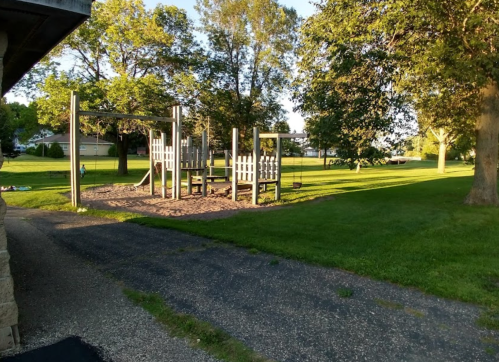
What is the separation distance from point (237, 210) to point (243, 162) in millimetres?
2832

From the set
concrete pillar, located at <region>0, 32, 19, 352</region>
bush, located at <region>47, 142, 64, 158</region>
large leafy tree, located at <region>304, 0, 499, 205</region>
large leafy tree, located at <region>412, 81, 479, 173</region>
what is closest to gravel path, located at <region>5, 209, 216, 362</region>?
concrete pillar, located at <region>0, 32, 19, 352</region>

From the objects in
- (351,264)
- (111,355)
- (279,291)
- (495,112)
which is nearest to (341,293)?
(279,291)

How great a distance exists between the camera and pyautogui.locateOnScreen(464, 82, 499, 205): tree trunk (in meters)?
12.6

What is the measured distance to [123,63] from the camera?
24250 mm

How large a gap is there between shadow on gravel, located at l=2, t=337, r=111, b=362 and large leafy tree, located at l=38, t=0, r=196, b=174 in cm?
1996

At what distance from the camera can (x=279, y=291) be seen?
498 centimetres

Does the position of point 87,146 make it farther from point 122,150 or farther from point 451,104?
point 451,104

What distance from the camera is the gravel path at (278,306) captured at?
3.55m

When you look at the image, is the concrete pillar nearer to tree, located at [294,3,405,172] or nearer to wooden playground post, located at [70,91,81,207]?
tree, located at [294,3,405,172]

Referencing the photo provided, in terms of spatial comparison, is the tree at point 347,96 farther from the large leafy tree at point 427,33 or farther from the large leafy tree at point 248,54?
the large leafy tree at point 248,54

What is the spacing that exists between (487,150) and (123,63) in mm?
20822

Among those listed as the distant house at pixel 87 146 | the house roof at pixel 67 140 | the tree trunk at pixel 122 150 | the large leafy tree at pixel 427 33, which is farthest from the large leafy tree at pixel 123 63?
the distant house at pixel 87 146

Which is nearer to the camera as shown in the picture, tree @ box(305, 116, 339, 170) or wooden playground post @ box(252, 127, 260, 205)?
tree @ box(305, 116, 339, 170)

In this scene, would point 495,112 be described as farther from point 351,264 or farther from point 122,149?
point 122,149
